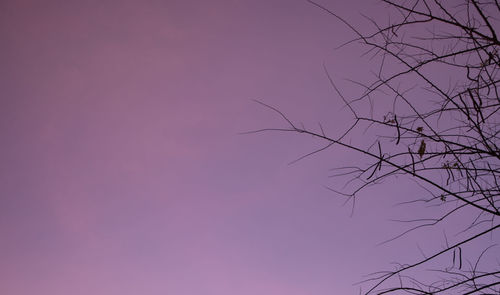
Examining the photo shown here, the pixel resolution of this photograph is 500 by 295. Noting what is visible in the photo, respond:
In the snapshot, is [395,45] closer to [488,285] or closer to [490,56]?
[490,56]

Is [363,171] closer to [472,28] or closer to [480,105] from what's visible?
[480,105]

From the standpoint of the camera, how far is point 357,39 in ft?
4.65

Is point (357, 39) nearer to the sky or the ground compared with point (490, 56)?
nearer to the sky

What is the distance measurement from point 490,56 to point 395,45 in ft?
1.06

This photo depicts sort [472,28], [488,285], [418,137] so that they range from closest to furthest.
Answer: [488,285]
[472,28]
[418,137]

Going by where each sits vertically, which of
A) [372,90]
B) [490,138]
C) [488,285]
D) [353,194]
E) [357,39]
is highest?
[357,39]

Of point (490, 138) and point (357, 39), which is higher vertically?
point (357, 39)

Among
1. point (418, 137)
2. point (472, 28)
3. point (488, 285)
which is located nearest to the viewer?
point (488, 285)

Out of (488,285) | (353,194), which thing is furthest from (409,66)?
(488,285)

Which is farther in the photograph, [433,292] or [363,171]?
[363,171]

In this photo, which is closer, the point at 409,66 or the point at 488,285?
the point at 488,285

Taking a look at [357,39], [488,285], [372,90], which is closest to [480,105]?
[372,90]

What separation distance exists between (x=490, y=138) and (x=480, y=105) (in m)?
0.13

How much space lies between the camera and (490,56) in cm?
130
